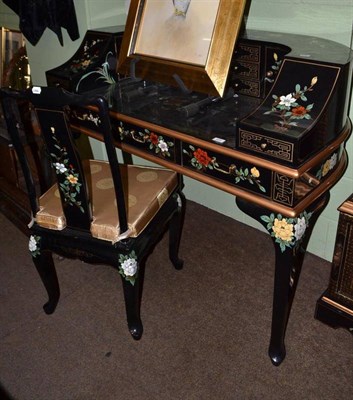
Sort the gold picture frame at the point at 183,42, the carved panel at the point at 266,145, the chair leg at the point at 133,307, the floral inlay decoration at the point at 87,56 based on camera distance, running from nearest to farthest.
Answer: the carved panel at the point at 266,145 → the gold picture frame at the point at 183,42 → the chair leg at the point at 133,307 → the floral inlay decoration at the point at 87,56

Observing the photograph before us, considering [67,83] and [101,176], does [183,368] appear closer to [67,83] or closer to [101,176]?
[101,176]

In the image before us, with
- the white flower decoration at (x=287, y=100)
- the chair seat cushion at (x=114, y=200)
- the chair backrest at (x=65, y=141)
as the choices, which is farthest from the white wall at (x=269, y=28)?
the chair backrest at (x=65, y=141)

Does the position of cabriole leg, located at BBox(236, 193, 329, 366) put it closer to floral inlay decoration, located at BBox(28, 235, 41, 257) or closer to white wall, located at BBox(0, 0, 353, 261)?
white wall, located at BBox(0, 0, 353, 261)

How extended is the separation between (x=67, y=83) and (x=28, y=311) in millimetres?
945

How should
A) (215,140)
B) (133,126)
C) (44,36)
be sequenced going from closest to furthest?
(215,140) → (133,126) → (44,36)

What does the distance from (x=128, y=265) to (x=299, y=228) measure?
568 mm

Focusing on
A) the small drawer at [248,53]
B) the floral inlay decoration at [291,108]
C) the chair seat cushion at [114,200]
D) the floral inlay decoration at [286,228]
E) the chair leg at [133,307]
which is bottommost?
the chair leg at [133,307]

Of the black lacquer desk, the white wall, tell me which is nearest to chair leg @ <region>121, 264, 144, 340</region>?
the black lacquer desk

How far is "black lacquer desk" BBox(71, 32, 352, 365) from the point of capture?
1.17 m

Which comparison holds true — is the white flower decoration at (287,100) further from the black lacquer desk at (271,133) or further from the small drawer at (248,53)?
the small drawer at (248,53)

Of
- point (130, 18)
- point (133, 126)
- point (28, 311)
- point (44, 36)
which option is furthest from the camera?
point (44, 36)

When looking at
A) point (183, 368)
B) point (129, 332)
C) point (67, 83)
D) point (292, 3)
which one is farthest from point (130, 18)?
point (183, 368)

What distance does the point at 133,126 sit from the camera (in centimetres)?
150

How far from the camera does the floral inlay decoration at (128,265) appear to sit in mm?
1433
